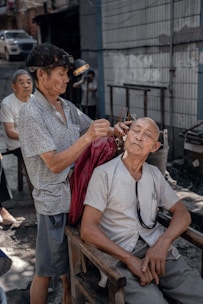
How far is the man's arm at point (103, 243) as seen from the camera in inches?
80.0

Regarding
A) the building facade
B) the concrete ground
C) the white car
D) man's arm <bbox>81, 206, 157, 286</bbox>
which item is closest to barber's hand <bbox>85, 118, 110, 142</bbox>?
man's arm <bbox>81, 206, 157, 286</bbox>

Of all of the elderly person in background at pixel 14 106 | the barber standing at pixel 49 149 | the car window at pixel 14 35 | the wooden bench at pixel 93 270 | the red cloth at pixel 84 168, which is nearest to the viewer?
the wooden bench at pixel 93 270

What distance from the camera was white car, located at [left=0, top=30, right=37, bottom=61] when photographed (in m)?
21.6

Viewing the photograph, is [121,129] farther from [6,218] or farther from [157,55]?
[157,55]

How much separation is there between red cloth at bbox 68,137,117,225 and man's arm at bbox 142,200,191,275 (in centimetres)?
48

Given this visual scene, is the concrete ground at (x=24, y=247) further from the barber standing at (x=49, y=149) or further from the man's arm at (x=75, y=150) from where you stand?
the man's arm at (x=75, y=150)

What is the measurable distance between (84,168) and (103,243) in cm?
46

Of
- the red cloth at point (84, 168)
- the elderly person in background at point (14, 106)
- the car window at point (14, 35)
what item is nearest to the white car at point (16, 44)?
the car window at point (14, 35)

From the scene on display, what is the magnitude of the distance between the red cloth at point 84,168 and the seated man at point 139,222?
3.0 inches

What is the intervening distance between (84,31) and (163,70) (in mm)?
4137

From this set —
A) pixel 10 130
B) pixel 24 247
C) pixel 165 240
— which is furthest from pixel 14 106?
pixel 165 240

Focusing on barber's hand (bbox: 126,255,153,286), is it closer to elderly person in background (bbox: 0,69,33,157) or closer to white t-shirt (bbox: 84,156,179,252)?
white t-shirt (bbox: 84,156,179,252)

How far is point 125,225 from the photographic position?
2188 mm

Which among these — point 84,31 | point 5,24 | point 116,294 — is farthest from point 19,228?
point 5,24
